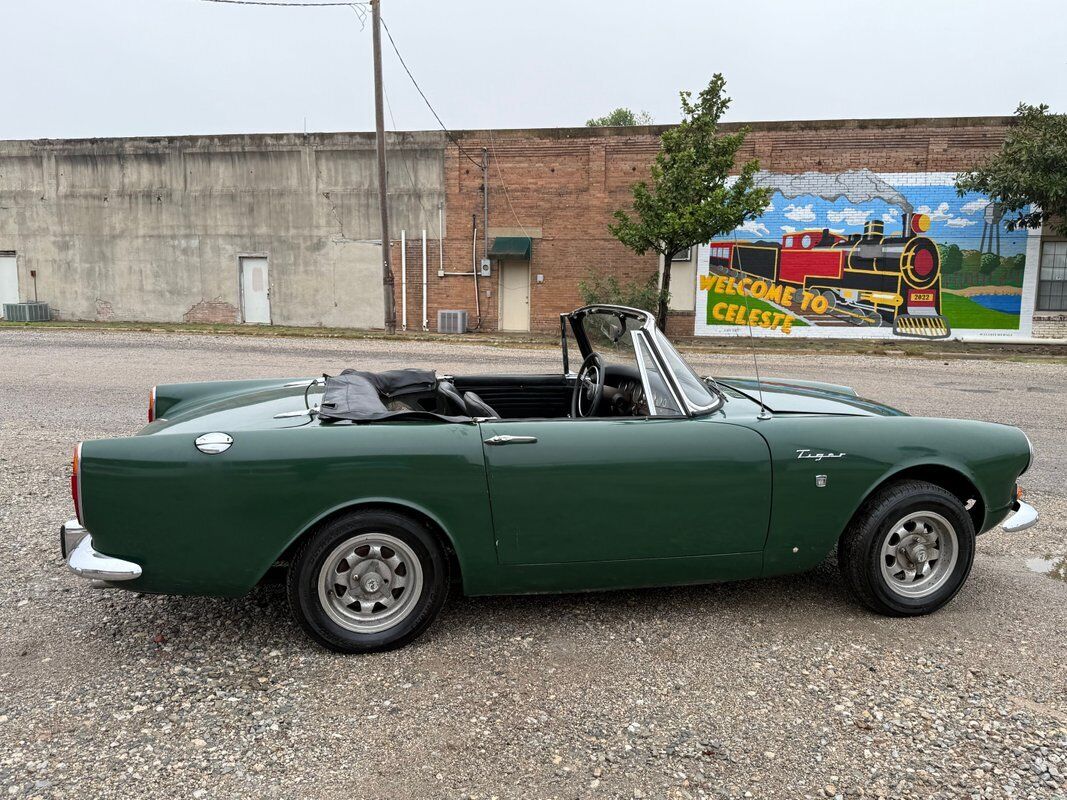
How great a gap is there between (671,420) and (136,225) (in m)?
26.8

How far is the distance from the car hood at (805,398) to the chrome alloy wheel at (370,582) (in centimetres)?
163

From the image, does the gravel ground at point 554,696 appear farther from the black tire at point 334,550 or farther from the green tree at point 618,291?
the green tree at point 618,291

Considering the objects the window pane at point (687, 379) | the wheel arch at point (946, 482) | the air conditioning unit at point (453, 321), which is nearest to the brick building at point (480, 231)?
the air conditioning unit at point (453, 321)

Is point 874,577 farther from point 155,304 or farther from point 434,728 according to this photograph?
point 155,304

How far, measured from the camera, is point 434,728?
2.86 m

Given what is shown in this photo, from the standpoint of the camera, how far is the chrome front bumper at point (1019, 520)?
12.7 ft

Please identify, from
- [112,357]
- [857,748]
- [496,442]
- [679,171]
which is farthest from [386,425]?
[679,171]

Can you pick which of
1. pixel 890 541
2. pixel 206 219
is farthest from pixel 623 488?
pixel 206 219

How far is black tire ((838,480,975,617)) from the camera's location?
3.60 m

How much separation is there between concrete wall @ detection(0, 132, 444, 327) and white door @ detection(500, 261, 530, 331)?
2.85 meters

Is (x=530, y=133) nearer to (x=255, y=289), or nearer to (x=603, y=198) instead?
(x=603, y=198)

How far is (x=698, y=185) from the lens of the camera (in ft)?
60.9

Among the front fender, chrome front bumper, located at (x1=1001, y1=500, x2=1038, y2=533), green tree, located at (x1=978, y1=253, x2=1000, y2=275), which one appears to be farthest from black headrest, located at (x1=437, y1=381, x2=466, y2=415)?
green tree, located at (x1=978, y1=253, x2=1000, y2=275)

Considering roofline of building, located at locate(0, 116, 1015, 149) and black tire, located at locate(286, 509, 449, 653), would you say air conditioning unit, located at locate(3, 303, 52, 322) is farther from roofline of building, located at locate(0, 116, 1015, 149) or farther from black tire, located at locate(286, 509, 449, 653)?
black tire, located at locate(286, 509, 449, 653)
